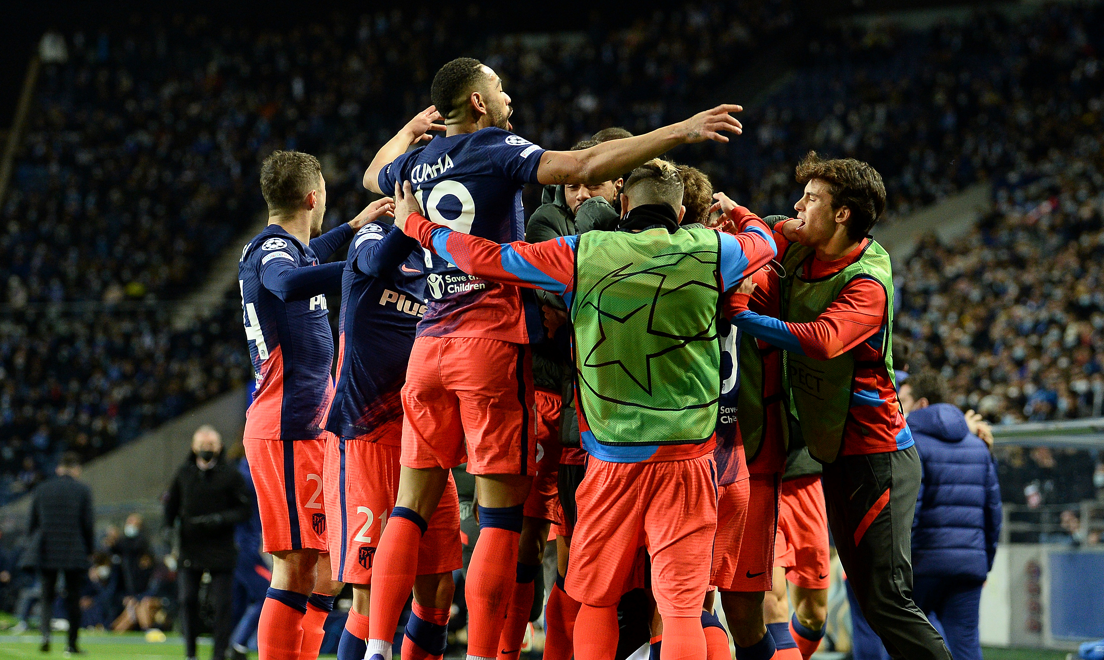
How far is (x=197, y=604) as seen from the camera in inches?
423

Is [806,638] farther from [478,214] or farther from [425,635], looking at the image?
[478,214]

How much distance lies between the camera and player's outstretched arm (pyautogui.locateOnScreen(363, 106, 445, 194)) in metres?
5.20

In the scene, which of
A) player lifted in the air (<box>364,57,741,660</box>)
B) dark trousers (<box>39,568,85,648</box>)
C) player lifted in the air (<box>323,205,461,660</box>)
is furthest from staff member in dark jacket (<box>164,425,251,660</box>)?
player lifted in the air (<box>364,57,741,660</box>)

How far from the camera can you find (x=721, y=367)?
16.2 ft

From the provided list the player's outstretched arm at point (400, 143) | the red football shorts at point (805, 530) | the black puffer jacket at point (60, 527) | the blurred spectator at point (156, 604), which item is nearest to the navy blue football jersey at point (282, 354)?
the player's outstretched arm at point (400, 143)

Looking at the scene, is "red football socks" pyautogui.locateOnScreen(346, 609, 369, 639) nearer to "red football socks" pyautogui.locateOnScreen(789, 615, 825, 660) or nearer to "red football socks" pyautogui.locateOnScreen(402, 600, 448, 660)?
"red football socks" pyautogui.locateOnScreen(402, 600, 448, 660)

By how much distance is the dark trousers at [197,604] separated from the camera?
411 inches

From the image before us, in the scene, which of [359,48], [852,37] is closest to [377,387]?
[852,37]

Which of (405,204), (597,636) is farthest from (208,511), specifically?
(597,636)

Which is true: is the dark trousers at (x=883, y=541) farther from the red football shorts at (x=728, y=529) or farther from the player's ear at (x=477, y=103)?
the player's ear at (x=477, y=103)

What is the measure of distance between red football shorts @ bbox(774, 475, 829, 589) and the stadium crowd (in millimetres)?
13506

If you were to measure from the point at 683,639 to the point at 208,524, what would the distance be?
7614 millimetres

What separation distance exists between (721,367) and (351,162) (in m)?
24.9

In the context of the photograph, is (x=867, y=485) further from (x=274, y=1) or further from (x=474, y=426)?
(x=274, y=1)
